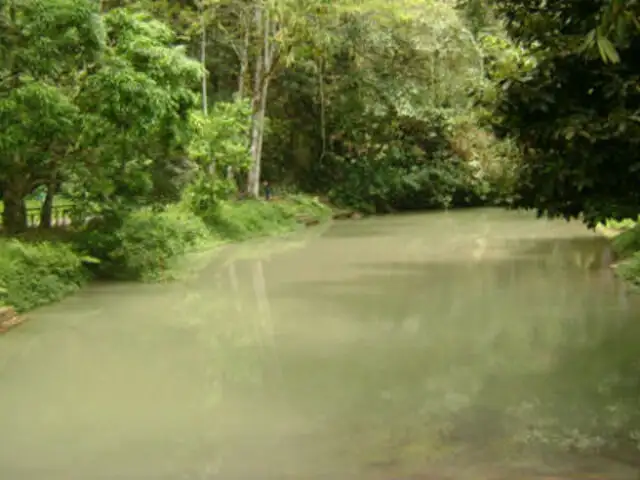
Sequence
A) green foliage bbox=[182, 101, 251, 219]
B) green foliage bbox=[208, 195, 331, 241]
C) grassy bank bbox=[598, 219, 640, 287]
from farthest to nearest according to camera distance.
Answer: green foliage bbox=[208, 195, 331, 241] → green foliage bbox=[182, 101, 251, 219] → grassy bank bbox=[598, 219, 640, 287]

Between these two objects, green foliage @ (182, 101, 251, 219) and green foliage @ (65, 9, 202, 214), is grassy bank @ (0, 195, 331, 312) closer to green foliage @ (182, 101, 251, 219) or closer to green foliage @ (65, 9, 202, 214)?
green foliage @ (65, 9, 202, 214)

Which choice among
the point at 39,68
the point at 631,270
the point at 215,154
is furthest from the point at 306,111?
the point at 631,270

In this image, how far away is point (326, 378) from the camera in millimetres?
8359

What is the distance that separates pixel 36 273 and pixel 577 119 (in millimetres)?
9319

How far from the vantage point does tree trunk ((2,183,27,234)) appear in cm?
1463

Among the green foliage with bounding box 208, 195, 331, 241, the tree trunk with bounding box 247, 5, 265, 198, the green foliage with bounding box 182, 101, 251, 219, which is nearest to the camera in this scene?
the green foliage with bounding box 182, 101, 251, 219

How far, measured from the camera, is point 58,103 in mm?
12930

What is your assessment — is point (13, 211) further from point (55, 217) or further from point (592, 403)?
point (592, 403)

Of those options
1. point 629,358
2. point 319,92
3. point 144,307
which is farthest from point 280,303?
point 319,92

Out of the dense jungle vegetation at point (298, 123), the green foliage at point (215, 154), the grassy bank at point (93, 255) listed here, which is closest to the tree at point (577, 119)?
the dense jungle vegetation at point (298, 123)

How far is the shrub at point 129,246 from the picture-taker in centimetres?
1462

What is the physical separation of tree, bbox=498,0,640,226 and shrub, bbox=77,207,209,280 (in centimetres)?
940

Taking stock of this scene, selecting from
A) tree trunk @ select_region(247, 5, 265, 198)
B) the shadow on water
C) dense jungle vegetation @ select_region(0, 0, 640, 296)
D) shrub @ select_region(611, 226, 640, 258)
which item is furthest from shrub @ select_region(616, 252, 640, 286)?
tree trunk @ select_region(247, 5, 265, 198)

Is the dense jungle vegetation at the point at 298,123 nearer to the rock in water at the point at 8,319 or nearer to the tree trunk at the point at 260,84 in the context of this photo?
the tree trunk at the point at 260,84
